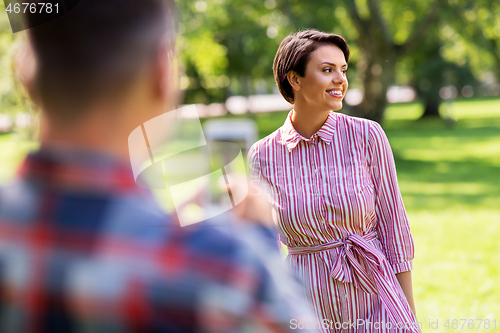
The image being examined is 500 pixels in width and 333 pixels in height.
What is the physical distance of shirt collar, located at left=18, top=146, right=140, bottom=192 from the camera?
27.3 inches

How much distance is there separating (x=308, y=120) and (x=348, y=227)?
1.70ft

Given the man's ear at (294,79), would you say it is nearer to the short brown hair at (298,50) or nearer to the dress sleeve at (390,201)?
the short brown hair at (298,50)

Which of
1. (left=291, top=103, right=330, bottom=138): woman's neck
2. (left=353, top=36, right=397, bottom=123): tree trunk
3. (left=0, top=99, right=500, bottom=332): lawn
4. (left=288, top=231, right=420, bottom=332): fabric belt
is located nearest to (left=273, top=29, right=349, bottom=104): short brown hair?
(left=291, top=103, right=330, bottom=138): woman's neck

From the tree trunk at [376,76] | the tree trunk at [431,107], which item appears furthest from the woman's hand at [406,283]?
the tree trunk at [431,107]

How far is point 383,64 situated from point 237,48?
17.7 metres

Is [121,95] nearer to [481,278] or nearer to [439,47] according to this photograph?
[481,278]

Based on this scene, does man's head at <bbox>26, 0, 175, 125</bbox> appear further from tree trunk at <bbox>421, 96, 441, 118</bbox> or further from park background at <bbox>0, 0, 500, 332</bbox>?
tree trunk at <bbox>421, 96, 441, 118</bbox>

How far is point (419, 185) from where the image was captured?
1339cm

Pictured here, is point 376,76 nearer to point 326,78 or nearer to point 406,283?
point 326,78

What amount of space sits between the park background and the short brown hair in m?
0.48

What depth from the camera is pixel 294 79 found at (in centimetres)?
259

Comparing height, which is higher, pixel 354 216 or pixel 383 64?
pixel 383 64

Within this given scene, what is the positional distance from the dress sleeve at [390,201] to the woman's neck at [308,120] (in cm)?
25

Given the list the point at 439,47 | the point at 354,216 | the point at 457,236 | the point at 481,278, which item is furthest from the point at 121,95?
the point at 439,47
